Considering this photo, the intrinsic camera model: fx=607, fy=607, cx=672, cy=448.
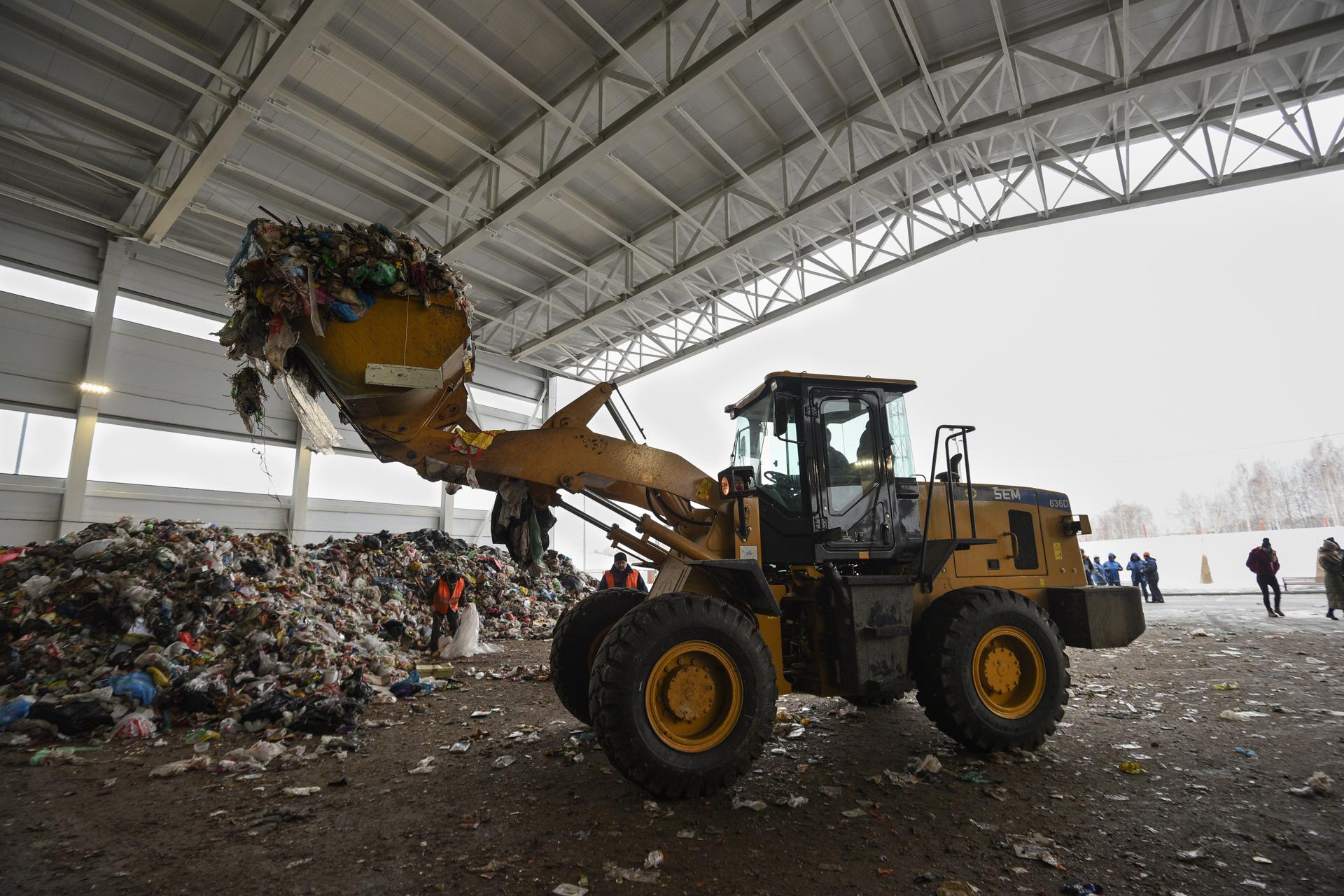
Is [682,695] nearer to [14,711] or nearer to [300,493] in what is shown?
[14,711]

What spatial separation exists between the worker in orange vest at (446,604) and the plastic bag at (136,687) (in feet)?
11.6

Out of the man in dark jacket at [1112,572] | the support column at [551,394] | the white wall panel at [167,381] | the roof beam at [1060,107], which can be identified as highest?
the roof beam at [1060,107]

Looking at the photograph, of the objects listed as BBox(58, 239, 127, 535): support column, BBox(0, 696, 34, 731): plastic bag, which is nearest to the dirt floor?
BBox(0, 696, 34, 731): plastic bag

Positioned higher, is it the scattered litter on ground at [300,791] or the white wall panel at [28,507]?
the white wall panel at [28,507]

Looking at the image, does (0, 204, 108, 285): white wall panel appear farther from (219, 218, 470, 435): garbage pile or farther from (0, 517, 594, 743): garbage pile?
(219, 218, 470, 435): garbage pile

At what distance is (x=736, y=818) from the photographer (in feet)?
9.80

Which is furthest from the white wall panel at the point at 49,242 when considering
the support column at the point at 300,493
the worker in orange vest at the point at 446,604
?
the worker in orange vest at the point at 446,604

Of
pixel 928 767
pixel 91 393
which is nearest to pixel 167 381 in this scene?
pixel 91 393

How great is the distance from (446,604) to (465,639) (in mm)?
556

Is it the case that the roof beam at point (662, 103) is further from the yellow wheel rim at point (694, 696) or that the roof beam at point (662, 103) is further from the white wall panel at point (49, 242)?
the white wall panel at point (49, 242)

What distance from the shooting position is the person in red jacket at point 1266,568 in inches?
401

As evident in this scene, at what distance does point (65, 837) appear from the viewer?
2809 mm

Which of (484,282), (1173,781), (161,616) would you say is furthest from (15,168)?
(1173,781)

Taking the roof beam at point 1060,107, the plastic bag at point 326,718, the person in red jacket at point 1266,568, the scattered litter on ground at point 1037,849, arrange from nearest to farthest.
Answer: the scattered litter on ground at point 1037,849, the plastic bag at point 326,718, the roof beam at point 1060,107, the person in red jacket at point 1266,568
